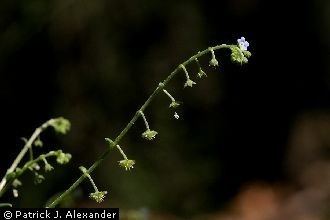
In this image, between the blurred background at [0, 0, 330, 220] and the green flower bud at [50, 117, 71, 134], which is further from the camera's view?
the blurred background at [0, 0, 330, 220]

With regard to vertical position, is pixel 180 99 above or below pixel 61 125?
above

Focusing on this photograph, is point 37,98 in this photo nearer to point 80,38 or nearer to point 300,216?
point 80,38

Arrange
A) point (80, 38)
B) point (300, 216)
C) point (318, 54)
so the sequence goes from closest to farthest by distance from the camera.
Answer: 1. point (80, 38)
2. point (300, 216)
3. point (318, 54)

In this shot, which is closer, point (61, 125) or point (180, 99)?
point (61, 125)

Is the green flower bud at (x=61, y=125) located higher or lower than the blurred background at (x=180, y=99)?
lower

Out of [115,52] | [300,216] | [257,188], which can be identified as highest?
[115,52]

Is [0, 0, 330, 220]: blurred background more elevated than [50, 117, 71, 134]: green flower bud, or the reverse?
[0, 0, 330, 220]: blurred background

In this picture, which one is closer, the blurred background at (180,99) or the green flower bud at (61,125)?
the green flower bud at (61,125)

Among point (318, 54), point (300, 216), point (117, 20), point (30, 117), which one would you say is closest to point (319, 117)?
point (318, 54)
